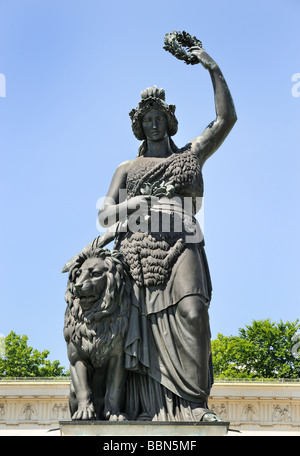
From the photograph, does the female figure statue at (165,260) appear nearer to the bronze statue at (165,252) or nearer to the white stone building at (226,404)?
the bronze statue at (165,252)

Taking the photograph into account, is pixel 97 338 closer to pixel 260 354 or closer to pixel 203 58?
pixel 203 58

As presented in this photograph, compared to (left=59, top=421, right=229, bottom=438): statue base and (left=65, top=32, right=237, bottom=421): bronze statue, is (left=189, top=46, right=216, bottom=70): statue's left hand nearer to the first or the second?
(left=65, top=32, right=237, bottom=421): bronze statue

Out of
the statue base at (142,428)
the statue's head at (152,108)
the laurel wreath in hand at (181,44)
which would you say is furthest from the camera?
the laurel wreath in hand at (181,44)

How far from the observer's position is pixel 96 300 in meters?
7.89

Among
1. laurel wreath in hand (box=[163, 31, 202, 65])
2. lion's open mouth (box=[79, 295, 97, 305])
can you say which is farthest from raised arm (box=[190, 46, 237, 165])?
lion's open mouth (box=[79, 295, 97, 305])

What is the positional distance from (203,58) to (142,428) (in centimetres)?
488

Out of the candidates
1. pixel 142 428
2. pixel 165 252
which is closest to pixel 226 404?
pixel 165 252

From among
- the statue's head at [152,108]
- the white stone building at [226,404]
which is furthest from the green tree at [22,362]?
the statue's head at [152,108]

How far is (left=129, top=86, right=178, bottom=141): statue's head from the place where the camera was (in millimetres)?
9070

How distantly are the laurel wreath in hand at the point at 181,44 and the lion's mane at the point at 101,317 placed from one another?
10.2ft

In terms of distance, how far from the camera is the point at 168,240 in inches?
329

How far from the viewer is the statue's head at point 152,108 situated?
9.07 metres
